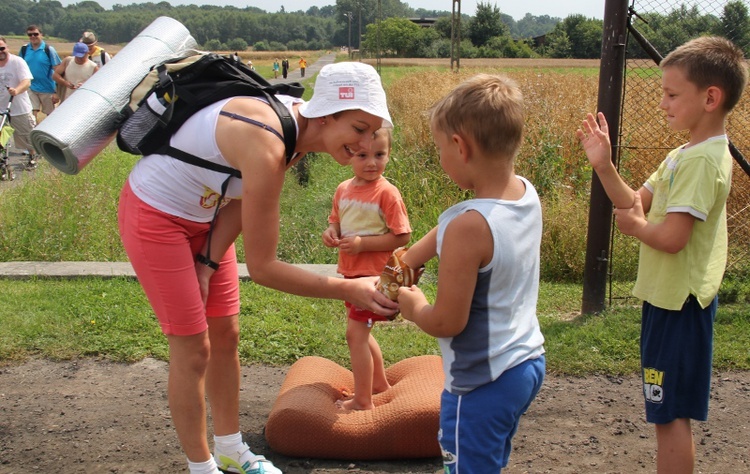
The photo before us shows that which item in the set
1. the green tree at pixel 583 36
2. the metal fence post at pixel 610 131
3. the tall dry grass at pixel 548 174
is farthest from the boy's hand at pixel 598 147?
the green tree at pixel 583 36

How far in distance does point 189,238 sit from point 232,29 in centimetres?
12850

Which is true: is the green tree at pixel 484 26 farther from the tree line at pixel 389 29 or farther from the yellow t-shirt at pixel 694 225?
the yellow t-shirt at pixel 694 225

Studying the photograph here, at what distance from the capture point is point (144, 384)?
388 cm

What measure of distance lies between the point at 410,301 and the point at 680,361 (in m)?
1.05

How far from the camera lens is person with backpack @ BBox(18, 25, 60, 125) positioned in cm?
1216

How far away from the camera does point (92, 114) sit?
2.56m

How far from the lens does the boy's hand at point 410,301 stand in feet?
6.98

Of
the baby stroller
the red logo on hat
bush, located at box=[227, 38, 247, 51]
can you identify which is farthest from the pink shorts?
bush, located at box=[227, 38, 247, 51]

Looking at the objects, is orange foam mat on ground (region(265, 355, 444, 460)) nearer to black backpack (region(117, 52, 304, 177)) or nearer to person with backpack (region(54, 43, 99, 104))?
black backpack (region(117, 52, 304, 177))

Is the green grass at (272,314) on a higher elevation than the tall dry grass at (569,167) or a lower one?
lower

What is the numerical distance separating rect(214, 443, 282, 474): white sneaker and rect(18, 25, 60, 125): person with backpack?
34.8 feet

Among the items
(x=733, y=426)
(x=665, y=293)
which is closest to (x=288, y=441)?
(x=665, y=293)

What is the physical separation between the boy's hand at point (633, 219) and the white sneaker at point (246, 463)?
1677 millimetres

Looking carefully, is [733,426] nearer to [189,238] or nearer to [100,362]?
[189,238]
